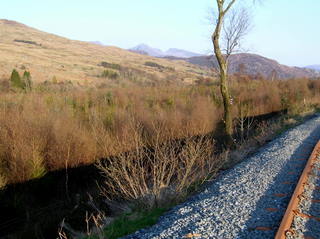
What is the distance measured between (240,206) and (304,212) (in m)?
1.05

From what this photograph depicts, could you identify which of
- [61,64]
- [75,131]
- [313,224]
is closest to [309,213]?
[313,224]

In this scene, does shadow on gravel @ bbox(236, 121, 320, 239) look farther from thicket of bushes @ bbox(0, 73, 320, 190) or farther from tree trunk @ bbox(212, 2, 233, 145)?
tree trunk @ bbox(212, 2, 233, 145)

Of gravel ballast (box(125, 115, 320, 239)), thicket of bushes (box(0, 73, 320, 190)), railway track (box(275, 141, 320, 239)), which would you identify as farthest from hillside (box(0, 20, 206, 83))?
railway track (box(275, 141, 320, 239))

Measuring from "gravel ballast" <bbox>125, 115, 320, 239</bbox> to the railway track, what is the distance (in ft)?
0.58

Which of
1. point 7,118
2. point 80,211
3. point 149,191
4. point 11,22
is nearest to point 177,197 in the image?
point 149,191

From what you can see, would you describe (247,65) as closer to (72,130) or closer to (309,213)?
(72,130)

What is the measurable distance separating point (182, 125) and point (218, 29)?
528 centimetres

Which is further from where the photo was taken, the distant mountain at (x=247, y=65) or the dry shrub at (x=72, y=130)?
Result: the distant mountain at (x=247, y=65)

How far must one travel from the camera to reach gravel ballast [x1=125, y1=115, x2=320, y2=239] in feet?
15.1

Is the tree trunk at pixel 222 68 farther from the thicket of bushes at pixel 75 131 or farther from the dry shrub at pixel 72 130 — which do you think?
the thicket of bushes at pixel 75 131

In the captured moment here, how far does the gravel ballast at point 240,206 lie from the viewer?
4602 mm

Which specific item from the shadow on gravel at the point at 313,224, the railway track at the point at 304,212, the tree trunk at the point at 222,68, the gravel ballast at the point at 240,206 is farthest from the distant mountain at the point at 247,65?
the shadow on gravel at the point at 313,224

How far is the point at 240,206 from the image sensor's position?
17.9ft

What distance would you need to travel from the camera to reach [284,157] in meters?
8.89
